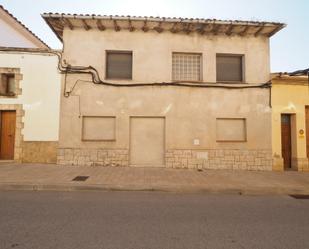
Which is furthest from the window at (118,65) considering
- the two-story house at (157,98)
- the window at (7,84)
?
the window at (7,84)

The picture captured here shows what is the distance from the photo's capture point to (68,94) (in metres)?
10.4

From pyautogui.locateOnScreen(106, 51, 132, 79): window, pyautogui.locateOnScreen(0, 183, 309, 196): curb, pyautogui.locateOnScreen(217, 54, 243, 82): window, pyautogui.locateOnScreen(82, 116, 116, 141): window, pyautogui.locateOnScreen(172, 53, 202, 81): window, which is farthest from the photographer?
pyautogui.locateOnScreen(217, 54, 243, 82): window

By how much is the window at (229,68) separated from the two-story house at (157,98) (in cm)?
34

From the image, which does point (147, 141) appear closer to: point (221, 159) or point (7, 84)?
point (221, 159)

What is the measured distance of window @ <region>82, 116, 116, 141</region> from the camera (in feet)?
34.4

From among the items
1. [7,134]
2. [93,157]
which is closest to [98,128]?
[93,157]

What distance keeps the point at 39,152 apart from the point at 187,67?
24.9ft

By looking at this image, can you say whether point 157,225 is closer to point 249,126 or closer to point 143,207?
point 143,207

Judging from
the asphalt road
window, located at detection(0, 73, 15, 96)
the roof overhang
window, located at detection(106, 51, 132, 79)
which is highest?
the roof overhang

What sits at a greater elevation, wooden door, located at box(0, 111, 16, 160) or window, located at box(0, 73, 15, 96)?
window, located at box(0, 73, 15, 96)

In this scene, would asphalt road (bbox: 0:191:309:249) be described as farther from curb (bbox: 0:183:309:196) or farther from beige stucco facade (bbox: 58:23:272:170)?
beige stucco facade (bbox: 58:23:272:170)

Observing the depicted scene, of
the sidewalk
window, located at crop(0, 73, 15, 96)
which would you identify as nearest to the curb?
the sidewalk

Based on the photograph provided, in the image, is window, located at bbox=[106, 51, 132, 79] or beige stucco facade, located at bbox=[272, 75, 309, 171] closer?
beige stucco facade, located at bbox=[272, 75, 309, 171]

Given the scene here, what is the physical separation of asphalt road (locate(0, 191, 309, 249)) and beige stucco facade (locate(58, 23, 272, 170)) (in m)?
4.15
